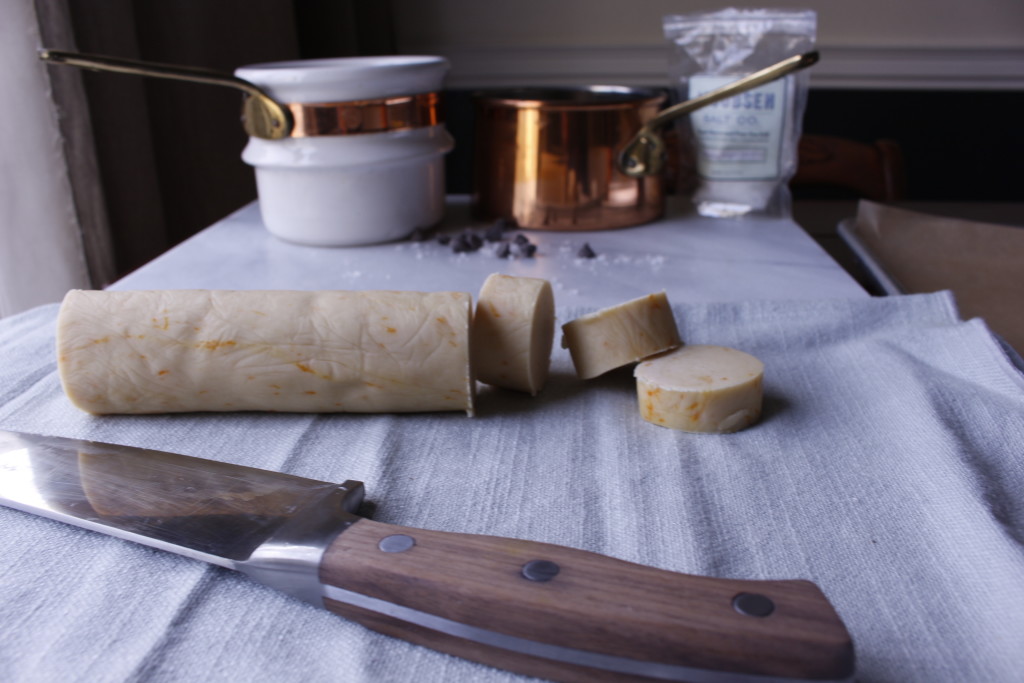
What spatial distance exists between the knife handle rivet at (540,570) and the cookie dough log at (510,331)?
11.7 inches

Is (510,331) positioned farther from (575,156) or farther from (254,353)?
(575,156)

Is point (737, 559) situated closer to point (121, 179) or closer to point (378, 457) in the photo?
point (378, 457)

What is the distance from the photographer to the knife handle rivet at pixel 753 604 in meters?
0.39

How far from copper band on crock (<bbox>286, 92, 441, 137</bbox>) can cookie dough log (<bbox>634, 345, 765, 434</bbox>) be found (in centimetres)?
58

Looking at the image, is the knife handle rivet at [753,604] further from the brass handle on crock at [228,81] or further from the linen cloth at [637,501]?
the brass handle on crock at [228,81]

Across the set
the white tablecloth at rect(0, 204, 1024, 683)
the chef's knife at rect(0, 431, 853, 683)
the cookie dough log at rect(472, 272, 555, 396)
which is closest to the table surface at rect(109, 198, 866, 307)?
the white tablecloth at rect(0, 204, 1024, 683)

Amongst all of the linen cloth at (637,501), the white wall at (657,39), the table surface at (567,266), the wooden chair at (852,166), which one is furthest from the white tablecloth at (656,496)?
the white wall at (657,39)

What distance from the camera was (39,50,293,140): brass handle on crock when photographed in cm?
92

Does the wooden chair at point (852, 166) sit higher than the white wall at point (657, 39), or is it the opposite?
the white wall at point (657, 39)

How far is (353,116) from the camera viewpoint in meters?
1.08

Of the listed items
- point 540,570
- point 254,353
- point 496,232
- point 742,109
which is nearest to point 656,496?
point 540,570

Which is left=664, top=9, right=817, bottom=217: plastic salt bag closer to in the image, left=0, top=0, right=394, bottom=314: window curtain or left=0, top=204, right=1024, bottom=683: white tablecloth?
left=0, top=204, right=1024, bottom=683: white tablecloth

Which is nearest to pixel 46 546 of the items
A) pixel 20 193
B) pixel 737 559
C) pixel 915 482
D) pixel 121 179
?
pixel 737 559

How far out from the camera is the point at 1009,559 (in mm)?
496
